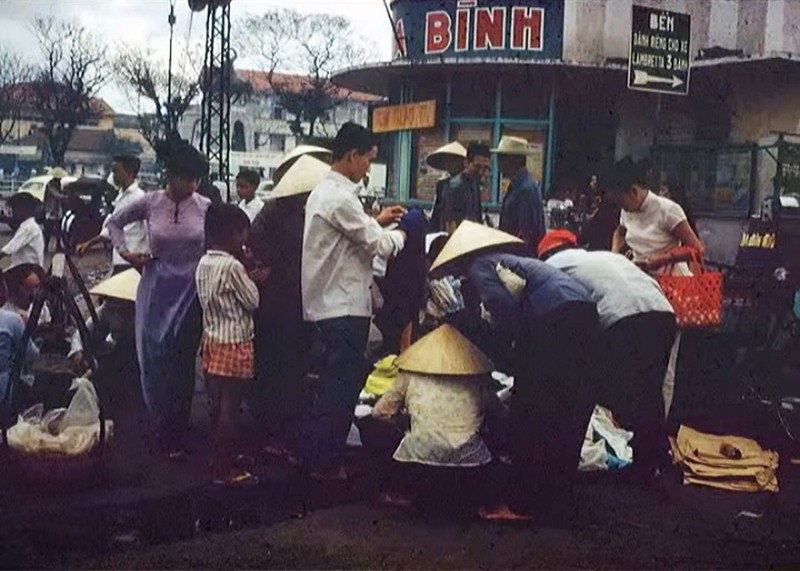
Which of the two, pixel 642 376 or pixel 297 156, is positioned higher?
pixel 297 156

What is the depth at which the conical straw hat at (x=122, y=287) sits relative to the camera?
5469mm

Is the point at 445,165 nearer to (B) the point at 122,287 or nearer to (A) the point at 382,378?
(A) the point at 382,378

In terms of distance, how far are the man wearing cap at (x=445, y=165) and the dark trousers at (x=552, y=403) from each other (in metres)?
2.34

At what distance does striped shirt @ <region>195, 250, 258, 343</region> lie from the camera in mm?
4301

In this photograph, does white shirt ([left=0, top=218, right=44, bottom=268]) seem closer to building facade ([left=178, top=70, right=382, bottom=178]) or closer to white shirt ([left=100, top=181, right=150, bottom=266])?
white shirt ([left=100, top=181, right=150, bottom=266])

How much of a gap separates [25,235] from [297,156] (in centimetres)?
189

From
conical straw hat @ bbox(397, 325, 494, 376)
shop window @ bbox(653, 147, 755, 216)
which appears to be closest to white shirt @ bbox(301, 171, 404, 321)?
conical straw hat @ bbox(397, 325, 494, 376)

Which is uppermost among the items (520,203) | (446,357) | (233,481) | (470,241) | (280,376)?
(520,203)

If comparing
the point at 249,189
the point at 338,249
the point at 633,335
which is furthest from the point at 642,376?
the point at 249,189

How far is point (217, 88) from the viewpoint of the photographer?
19.0ft

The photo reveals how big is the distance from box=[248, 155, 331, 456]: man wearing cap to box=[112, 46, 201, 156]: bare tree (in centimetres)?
71

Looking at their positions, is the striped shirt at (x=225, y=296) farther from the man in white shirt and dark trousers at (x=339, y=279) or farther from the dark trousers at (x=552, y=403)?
the dark trousers at (x=552, y=403)

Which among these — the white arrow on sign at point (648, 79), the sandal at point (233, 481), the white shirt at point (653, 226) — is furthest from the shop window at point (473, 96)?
the sandal at point (233, 481)

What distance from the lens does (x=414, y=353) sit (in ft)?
13.6
